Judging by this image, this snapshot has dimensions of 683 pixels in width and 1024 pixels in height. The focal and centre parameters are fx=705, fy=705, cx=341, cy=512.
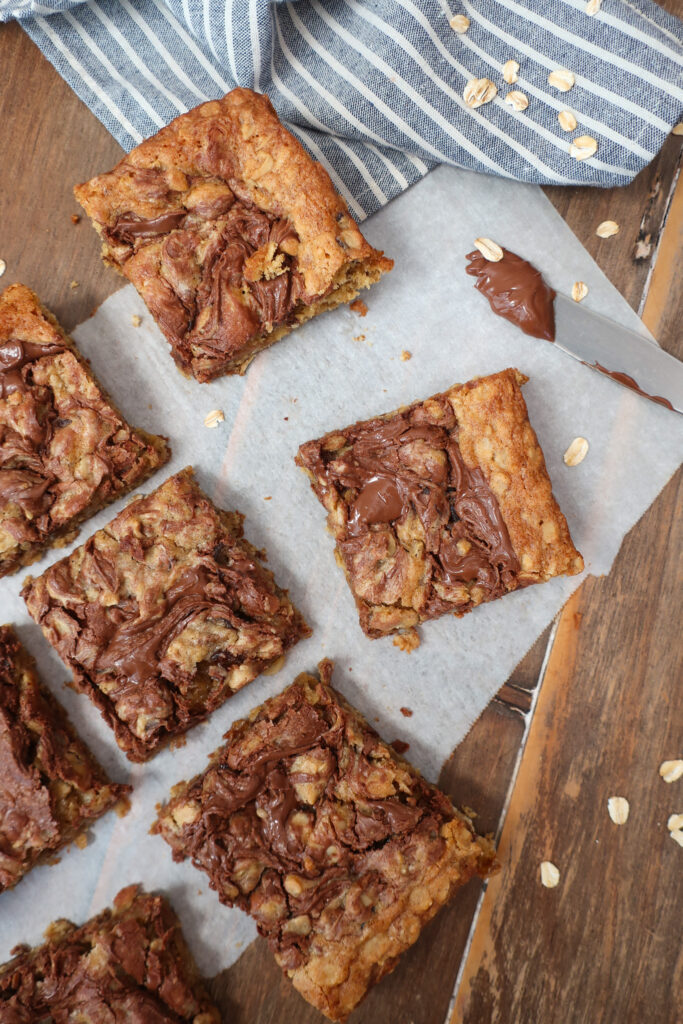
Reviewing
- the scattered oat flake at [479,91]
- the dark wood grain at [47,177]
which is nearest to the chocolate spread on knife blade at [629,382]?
the scattered oat flake at [479,91]

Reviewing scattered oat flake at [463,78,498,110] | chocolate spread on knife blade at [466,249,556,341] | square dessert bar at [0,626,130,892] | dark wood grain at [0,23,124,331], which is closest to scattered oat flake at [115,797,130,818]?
square dessert bar at [0,626,130,892]

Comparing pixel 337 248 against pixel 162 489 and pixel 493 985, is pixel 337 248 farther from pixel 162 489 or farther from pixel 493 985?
pixel 493 985

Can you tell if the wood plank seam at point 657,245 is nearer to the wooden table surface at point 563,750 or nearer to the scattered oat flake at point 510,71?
the wooden table surface at point 563,750

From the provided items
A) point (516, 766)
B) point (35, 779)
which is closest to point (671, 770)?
point (516, 766)

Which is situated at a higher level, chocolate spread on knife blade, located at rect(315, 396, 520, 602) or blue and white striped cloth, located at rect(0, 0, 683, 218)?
blue and white striped cloth, located at rect(0, 0, 683, 218)

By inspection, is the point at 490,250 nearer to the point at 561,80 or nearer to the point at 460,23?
the point at 561,80

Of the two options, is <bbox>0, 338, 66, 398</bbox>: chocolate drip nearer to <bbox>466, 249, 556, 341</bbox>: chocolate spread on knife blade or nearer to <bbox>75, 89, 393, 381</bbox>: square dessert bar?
<bbox>75, 89, 393, 381</bbox>: square dessert bar

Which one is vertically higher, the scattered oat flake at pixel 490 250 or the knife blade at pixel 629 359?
the scattered oat flake at pixel 490 250
